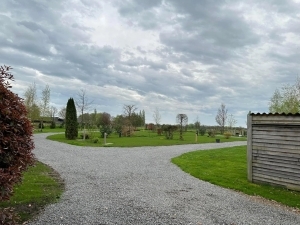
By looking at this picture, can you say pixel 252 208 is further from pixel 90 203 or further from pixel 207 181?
pixel 90 203

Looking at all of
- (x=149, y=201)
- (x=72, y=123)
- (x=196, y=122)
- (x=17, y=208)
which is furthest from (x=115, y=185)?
(x=196, y=122)

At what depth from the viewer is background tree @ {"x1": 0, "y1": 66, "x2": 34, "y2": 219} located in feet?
11.4

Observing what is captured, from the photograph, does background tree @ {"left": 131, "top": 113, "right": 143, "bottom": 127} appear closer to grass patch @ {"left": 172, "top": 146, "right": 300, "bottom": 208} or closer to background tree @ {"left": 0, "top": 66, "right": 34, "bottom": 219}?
grass patch @ {"left": 172, "top": 146, "right": 300, "bottom": 208}

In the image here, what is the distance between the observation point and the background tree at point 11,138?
346 cm

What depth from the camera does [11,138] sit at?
144 inches

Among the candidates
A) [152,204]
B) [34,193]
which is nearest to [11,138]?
[34,193]

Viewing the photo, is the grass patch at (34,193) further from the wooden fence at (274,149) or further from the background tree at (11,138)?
the wooden fence at (274,149)

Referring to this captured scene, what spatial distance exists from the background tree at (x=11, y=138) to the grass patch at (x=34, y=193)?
1.19 meters

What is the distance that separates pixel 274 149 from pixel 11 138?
280 inches

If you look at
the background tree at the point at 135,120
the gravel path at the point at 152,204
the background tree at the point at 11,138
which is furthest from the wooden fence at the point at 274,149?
the background tree at the point at 135,120

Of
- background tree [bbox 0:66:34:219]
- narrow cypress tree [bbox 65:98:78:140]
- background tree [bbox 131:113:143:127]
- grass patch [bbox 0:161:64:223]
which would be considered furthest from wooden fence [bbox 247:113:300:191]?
background tree [bbox 131:113:143:127]

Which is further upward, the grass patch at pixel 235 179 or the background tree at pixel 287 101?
the background tree at pixel 287 101

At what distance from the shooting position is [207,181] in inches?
324

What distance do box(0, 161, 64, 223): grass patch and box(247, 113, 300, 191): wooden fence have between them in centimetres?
605
